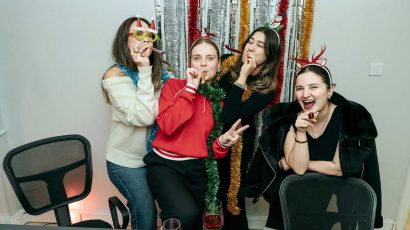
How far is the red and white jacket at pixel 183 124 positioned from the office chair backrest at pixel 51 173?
416 millimetres

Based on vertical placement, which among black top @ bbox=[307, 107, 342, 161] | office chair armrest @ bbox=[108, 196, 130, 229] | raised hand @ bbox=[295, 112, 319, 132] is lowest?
office chair armrest @ bbox=[108, 196, 130, 229]

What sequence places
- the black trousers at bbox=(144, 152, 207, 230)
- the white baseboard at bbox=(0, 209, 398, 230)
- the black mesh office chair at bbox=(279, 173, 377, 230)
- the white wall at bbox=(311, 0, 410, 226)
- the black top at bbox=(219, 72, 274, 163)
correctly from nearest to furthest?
the black mesh office chair at bbox=(279, 173, 377, 230) < the black trousers at bbox=(144, 152, 207, 230) < the black top at bbox=(219, 72, 274, 163) < the white wall at bbox=(311, 0, 410, 226) < the white baseboard at bbox=(0, 209, 398, 230)

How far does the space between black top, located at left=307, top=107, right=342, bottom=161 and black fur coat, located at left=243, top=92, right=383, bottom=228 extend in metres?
0.04

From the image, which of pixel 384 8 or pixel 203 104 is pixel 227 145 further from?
pixel 384 8

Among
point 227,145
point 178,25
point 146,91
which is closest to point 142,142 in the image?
point 146,91

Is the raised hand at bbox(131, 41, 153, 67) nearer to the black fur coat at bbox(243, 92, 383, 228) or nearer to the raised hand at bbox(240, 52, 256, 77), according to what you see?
the raised hand at bbox(240, 52, 256, 77)

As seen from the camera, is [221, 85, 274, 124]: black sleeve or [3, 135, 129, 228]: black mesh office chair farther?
[221, 85, 274, 124]: black sleeve

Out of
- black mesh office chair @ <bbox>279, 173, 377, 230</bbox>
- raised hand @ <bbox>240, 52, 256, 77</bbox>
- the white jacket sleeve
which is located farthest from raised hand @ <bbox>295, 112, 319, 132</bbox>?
the white jacket sleeve

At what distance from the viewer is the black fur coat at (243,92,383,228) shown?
162 cm

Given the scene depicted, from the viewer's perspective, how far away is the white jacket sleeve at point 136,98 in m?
1.73

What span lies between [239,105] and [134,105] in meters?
0.56

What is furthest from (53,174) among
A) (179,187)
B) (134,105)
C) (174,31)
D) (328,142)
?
(328,142)

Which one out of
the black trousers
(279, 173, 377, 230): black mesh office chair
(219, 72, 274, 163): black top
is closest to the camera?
(279, 173, 377, 230): black mesh office chair

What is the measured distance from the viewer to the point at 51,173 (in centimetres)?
169
